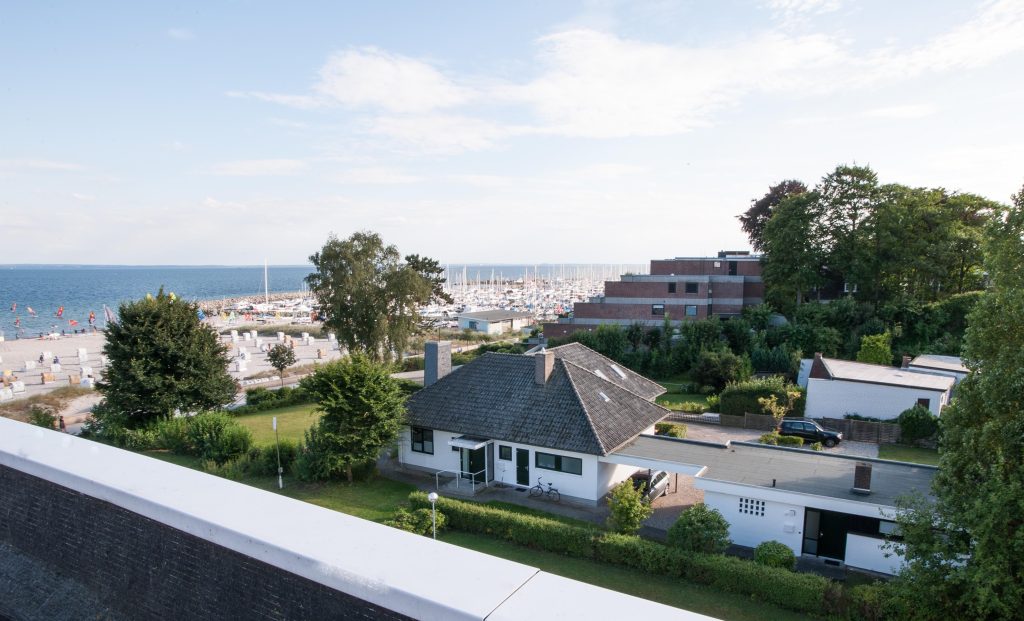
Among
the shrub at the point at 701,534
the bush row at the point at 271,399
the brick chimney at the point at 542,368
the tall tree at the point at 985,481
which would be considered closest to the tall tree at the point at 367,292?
the bush row at the point at 271,399

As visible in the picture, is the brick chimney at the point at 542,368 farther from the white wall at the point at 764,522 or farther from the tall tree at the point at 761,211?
the tall tree at the point at 761,211

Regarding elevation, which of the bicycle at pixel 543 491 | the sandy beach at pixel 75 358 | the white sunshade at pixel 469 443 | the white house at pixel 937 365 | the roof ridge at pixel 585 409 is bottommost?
the sandy beach at pixel 75 358

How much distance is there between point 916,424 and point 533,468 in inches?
Result: 764

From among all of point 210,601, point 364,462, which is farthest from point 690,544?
point 210,601

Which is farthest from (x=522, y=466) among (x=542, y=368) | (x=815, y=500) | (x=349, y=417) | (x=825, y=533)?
(x=825, y=533)

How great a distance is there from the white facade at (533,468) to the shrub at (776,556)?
6009mm

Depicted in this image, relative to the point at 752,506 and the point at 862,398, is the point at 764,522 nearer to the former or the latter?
the point at 752,506

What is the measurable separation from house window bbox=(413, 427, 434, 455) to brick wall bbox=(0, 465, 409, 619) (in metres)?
19.2

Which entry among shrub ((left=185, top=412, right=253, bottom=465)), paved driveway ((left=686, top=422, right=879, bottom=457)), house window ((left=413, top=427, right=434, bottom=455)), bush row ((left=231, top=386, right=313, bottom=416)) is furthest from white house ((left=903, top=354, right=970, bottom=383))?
bush row ((left=231, top=386, right=313, bottom=416))

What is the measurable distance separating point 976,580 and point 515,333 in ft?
229

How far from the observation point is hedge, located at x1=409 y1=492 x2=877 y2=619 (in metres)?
13.4

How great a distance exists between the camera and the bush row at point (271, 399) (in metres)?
36.2

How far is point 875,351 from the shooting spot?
3834 centimetres

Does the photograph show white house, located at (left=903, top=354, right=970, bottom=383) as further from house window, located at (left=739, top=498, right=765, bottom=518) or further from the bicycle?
the bicycle
